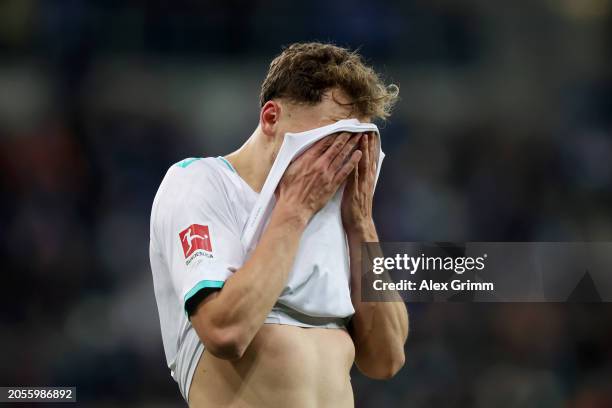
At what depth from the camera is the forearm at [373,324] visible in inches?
91.5

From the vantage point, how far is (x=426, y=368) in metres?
4.77

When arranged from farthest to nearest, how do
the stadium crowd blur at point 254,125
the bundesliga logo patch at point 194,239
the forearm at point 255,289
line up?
the stadium crowd blur at point 254,125
the bundesliga logo patch at point 194,239
the forearm at point 255,289

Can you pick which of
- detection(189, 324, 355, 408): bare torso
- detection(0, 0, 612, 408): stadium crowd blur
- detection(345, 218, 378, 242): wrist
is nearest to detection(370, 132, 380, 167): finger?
detection(345, 218, 378, 242): wrist

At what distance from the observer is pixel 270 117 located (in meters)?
2.34

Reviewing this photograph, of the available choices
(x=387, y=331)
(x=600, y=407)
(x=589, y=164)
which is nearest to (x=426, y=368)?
(x=600, y=407)

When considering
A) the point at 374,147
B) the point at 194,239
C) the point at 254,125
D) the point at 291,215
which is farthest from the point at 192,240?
the point at 254,125

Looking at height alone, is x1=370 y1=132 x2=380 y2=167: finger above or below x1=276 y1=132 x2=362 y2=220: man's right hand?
above

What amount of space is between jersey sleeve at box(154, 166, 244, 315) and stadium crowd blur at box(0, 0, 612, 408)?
8.36 ft

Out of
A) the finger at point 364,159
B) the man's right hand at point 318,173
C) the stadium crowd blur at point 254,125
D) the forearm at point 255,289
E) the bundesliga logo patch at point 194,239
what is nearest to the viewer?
the forearm at point 255,289

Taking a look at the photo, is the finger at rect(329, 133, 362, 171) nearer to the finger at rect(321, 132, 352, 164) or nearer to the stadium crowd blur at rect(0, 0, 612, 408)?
the finger at rect(321, 132, 352, 164)

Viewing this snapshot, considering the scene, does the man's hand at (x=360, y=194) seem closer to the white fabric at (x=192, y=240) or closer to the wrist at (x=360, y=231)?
the wrist at (x=360, y=231)

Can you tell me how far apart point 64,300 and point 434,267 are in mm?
2301

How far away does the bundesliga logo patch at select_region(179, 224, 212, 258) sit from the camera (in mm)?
2053

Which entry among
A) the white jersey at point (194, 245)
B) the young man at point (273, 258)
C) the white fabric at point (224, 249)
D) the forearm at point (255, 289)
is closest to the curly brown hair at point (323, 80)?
the young man at point (273, 258)
